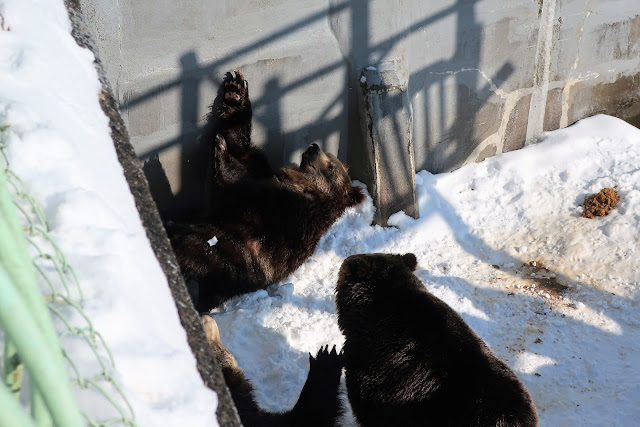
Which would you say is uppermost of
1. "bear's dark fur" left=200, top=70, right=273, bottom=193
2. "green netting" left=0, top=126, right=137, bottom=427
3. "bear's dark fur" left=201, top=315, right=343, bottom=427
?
"green netting" left=0, top=126, right=137, bottom=427

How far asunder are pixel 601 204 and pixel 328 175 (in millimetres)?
2970

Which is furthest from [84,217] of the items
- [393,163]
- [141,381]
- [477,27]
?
[477,27]

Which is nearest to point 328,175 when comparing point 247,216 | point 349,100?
point 349,100

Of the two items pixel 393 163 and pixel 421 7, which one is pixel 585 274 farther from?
pixel 421 7

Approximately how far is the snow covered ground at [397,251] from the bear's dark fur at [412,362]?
31.1 inches

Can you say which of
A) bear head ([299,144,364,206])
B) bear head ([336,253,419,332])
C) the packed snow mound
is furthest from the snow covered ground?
bear head ([336,253,419,332])

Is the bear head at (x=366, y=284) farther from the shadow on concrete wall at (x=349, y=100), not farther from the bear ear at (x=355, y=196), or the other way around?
the shadow on concrete wall at (x=349, y=100)

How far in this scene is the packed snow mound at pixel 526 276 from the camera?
5.36 meters

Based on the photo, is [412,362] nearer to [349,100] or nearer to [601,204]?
[349,100]

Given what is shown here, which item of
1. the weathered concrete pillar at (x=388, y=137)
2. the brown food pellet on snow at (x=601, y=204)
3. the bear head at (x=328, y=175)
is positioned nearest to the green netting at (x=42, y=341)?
the bear head at (x=328, y=175)

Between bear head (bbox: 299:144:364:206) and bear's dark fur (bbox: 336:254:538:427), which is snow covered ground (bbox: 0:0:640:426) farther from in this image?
bear's dark fur (bbox: 336:254:538:427)

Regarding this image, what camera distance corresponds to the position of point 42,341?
4.47 ft

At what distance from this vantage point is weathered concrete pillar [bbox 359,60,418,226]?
21.0 ft

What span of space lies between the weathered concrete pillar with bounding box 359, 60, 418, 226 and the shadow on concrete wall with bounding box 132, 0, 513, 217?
0.12 metres
